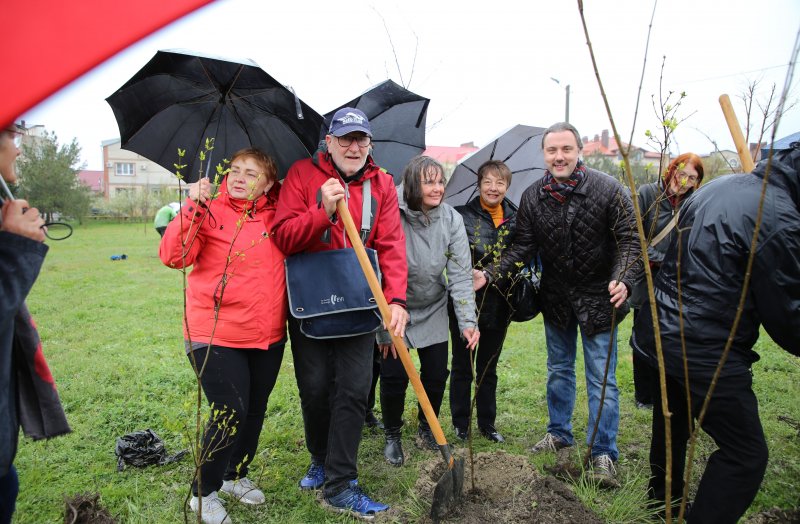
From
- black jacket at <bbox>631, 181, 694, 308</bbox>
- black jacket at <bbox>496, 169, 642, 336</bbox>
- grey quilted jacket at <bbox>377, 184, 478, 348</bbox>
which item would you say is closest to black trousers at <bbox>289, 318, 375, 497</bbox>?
grey quilted jacket at <bbox>377, 184, 478, 348</bbox>

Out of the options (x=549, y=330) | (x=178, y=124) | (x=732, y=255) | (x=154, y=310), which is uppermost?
(x=178, y=124)

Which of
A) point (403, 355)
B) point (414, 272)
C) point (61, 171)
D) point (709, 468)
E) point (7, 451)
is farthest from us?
point (61, 171)

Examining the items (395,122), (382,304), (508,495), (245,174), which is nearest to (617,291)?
(508,495)

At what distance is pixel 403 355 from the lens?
108 inches

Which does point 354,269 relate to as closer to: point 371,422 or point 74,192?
point 371,422

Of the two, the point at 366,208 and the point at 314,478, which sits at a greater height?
the point at 366,208

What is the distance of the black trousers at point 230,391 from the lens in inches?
109

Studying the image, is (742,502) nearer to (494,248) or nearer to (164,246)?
(494,248)

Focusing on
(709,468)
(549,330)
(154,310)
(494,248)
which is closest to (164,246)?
(494,248)

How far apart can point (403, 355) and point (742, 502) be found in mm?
1632

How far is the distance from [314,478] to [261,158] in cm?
195

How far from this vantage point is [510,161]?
473 centimetres

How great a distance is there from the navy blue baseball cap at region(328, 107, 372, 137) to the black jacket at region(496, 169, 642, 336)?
139 centimetres

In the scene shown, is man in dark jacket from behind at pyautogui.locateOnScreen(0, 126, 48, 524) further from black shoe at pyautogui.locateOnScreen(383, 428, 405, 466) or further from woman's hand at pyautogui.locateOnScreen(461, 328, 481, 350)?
black shoe at pyautogui.locateOnScreen(383, 428, 405, 466)
